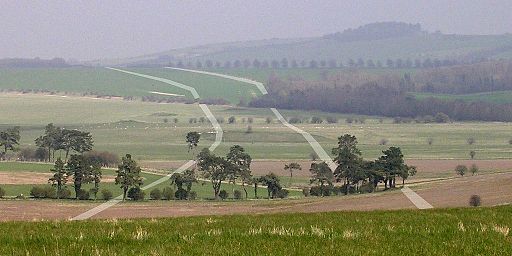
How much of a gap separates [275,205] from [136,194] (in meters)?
24.1

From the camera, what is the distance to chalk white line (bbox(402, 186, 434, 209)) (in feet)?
224

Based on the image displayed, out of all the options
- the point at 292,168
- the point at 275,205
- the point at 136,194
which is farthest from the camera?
the point at 292,168

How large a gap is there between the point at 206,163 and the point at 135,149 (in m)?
67.9

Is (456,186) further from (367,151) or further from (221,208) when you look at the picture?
(367,151)

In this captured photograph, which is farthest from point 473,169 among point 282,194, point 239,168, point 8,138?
point 8,138

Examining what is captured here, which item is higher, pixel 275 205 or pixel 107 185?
pixel 107 185

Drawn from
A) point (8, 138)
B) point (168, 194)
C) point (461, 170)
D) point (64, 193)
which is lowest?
point (168, 194)

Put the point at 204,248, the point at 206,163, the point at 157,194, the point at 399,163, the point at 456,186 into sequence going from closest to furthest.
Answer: the point at 204,248
the point at 456,186
the point at 157,194
the point at 399,163
the point at 206,163

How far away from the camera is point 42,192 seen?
99.1 metres

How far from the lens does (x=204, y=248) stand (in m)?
13.3

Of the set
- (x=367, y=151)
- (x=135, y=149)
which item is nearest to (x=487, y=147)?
(x=367, y=151)

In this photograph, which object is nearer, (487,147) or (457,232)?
(457,232)

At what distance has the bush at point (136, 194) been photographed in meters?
99.3

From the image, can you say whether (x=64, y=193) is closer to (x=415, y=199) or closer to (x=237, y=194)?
(x=237, y=194)
